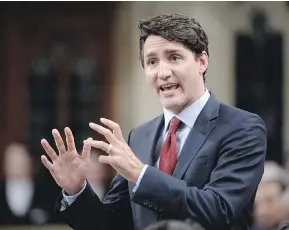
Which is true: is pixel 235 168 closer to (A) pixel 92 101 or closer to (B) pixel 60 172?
(B) pixel 60 172

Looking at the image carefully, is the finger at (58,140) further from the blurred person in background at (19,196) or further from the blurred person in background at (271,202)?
the blurred person in background at (19,196)

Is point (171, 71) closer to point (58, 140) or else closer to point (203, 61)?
point (203, 61)

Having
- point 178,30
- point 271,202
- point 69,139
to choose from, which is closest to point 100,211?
point 69,139

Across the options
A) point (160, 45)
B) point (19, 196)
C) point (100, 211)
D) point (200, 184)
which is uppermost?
point (160, 45)

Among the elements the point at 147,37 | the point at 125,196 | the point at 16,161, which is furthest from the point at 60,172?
the point at 16,161

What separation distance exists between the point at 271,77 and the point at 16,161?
420 cm

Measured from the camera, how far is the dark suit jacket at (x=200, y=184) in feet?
10.9

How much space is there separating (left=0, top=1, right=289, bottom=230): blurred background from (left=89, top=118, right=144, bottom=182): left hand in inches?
352

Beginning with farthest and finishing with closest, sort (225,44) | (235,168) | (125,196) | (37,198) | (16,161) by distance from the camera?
(225,44), (16,161), (37,198), (125,196), (235,168)

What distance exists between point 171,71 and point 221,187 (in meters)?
0.43

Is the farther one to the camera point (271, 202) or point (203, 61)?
point (271, 202)

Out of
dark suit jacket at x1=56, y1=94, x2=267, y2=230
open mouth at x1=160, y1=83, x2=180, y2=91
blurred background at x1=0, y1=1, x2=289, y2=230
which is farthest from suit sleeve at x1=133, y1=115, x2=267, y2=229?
blurred background at x1=0, y1=1, x2=289, y2=230

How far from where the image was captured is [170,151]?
3531 millimetres

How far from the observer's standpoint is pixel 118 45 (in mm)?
12820
